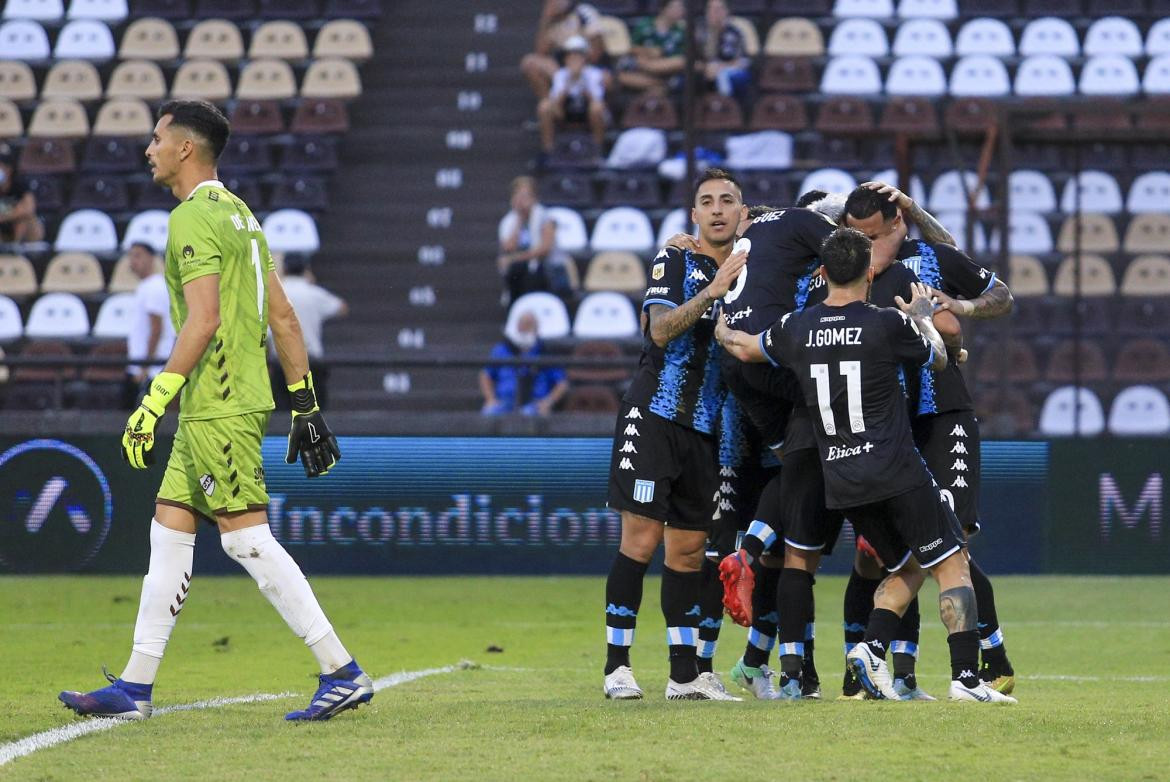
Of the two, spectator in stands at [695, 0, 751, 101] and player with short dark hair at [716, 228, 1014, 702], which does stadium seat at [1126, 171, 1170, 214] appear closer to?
spectator in stands at [695, 0, 751, 101]

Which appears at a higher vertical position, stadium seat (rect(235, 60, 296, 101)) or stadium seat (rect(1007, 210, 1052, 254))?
stadium seat (rect(235, 60, 296, 101))

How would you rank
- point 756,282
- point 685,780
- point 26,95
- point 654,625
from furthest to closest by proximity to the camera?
point 26,95
point 654,625
point 756,282
point 685,780

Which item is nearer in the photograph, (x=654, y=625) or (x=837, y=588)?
(x=654, y=625)

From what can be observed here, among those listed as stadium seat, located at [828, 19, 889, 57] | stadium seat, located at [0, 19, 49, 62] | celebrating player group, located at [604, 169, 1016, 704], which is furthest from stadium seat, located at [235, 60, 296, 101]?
celebrating player group, located at [604, 169, 1016, 704]

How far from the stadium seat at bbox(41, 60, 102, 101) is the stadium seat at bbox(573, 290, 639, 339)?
7.33 metres

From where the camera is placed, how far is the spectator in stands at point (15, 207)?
18.5m

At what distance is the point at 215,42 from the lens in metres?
21.0

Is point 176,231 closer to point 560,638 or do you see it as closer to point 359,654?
point 359,654

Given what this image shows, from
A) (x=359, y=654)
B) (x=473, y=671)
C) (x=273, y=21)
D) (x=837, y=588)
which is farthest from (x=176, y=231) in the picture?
(x=273, y=21)

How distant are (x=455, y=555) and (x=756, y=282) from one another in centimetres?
771

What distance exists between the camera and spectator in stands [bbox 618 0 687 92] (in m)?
19.6

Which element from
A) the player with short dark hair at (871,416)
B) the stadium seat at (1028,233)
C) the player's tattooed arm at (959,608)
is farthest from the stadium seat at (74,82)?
the player's tattooed arm at (959,608)

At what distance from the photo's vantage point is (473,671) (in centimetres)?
881

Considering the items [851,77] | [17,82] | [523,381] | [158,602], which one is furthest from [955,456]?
[17,82]
